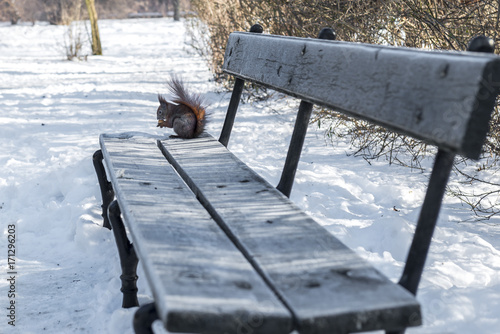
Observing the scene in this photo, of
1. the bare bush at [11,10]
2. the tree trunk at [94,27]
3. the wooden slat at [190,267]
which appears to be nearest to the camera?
the wooden slat at [190,267]

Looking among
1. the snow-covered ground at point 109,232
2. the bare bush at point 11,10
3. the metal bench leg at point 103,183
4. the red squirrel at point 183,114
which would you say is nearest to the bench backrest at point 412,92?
the snow-covered ground at point 109,232

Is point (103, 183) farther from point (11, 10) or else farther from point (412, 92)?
point (11, 10)

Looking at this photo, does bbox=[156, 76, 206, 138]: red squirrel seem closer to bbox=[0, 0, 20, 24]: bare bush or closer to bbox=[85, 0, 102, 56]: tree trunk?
bbox=[85, 0, 102, 56]: tree trunk

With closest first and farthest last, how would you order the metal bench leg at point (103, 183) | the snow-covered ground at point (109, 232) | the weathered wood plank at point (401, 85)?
the weathered wood plank at point (401, 85), the snow-covered ground at point (109, 232), the metal bench leg at point (103, 183)

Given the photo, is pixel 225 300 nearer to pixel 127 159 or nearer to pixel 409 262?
pixel 409 262

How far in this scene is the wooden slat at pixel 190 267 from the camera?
1.22m

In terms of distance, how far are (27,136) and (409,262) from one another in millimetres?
4772

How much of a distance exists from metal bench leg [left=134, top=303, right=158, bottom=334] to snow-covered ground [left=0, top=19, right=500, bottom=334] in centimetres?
74

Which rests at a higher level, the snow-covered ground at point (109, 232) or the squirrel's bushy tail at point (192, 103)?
the squirrel's bushy tail at point (192, 103)

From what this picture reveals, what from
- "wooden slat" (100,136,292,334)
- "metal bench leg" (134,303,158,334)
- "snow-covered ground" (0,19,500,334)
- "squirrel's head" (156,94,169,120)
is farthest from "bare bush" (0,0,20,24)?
"metal bench leg" (134,303,158,334)

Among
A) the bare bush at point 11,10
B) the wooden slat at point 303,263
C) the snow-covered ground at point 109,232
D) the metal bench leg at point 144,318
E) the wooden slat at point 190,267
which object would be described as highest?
the wooden slat at point 303,263

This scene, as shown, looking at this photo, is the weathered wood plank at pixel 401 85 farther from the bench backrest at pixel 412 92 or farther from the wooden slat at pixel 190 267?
the wooden slat at pixel 190 267

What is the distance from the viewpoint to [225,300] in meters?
1.28

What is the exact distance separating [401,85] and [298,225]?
0.56 meters
